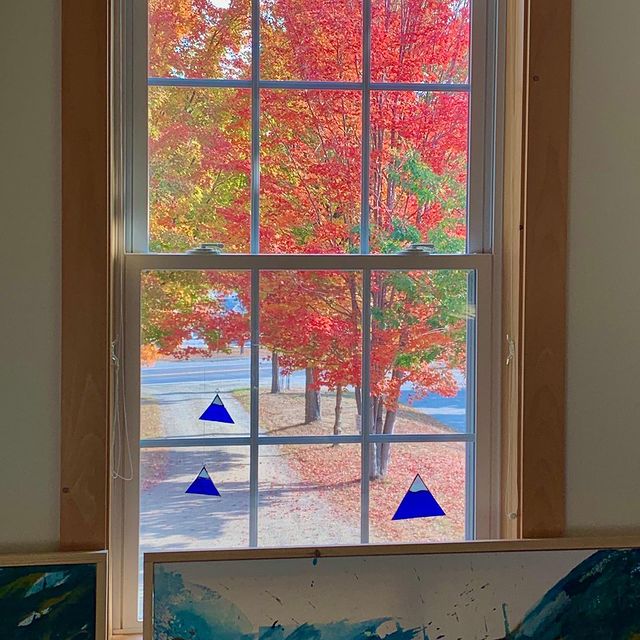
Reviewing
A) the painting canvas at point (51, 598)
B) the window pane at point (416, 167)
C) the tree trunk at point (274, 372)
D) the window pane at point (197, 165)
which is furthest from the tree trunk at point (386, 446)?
the painting canvas at point (51, 598)

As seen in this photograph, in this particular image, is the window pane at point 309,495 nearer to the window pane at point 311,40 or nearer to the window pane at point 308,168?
the window pane at point 308,168

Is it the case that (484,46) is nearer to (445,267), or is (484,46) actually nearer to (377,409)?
(445,267)

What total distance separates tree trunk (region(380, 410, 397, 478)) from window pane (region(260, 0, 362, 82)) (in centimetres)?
74

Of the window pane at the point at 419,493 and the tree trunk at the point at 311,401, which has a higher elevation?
the tree trunk at the point at 311,401

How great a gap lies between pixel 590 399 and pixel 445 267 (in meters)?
0.41

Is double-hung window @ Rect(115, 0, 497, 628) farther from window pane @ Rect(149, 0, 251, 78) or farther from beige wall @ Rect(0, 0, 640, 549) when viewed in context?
beige wall @ Rect(0, 0, 640, 549)

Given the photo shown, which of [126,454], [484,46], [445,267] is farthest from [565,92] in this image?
[126,454]

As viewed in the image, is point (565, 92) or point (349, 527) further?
point (349, 527)

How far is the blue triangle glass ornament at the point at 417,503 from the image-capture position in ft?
5.61

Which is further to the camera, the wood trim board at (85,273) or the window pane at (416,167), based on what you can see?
the window pane at (416,167)

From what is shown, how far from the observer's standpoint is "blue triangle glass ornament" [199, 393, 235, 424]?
167cm

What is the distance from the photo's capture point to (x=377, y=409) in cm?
171

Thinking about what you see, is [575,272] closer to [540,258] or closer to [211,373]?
[540,258]

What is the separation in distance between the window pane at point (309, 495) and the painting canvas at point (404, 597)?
0.16m
